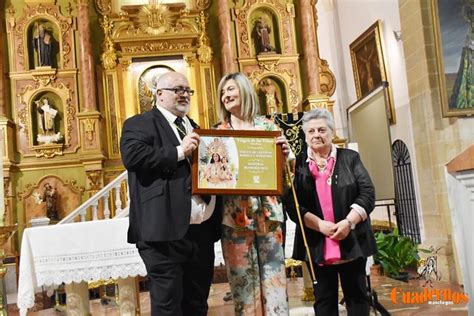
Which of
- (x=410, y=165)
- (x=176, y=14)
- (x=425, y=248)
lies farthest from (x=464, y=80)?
(x=176, y=14)

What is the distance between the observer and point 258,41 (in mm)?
11070

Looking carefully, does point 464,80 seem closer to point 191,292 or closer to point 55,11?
point 191,292

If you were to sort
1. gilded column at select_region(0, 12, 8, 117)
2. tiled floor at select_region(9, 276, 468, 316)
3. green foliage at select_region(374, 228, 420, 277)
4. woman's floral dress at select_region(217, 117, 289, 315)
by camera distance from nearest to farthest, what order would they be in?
woman's floral dress at select_region(217, 117, 289, 315) → tiled floor at select_region(9, 276, 468, 316) → green foliage at select_region(374, 228, 420, 277) → gilded column at select_region(0, 12, 8, 117)

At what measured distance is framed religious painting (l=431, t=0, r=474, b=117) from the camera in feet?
22.2

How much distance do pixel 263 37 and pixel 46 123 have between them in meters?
4.69

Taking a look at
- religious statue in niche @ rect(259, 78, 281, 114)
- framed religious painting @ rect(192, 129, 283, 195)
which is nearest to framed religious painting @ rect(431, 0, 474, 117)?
religious statue in niche @ rect(259, 78, 281, 114)

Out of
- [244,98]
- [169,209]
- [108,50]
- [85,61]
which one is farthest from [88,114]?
[169,209]

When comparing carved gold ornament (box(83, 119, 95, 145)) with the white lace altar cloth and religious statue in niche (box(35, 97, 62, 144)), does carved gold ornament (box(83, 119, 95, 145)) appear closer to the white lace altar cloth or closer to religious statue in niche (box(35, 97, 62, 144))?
religious statue in niche (box(35, 97, 62, 144))

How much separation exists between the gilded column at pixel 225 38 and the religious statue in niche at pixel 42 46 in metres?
3.47

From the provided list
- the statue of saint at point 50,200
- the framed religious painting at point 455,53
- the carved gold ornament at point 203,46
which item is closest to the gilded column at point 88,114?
the statue of saint at point 50,200

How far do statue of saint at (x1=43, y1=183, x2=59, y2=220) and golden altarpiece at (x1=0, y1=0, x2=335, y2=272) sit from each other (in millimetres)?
26

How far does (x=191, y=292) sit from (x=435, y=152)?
5.12 meters

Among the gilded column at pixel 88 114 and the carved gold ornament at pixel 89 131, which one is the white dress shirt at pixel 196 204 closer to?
the gilded column at pixel 88 114

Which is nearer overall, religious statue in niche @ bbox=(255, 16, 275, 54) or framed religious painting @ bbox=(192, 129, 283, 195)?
framed religious painting @ bbox=(192, 129, 283, 195)
